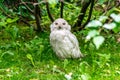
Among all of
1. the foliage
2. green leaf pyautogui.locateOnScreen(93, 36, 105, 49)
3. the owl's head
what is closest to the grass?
the foliage

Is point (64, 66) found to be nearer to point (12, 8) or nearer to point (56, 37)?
point (56, 37)

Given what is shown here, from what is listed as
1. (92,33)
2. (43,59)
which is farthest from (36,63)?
(92,33)

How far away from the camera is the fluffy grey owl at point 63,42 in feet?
15.0

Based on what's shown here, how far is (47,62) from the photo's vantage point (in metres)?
4.71

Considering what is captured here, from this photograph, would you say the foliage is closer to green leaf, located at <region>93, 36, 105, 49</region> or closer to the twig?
the twig

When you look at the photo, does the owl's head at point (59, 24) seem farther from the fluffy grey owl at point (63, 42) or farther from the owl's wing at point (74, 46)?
the owl's wing at point (74, 46)

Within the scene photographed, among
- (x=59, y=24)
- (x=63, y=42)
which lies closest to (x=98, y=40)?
(x=63, y=42)

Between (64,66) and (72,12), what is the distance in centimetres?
186

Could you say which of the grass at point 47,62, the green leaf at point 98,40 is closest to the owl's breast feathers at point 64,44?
the grass at point 47,62

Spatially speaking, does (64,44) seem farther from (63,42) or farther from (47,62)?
(47,62)

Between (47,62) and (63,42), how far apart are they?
0.38 metres

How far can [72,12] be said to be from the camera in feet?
20.2

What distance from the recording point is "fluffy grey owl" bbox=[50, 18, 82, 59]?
180 inches

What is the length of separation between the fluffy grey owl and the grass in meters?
0.11
